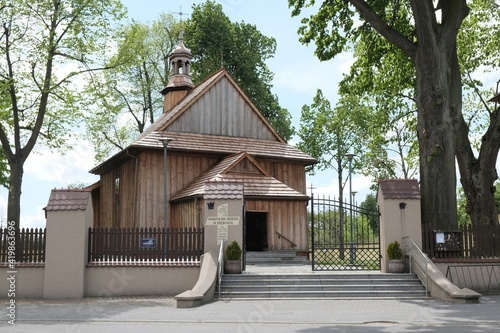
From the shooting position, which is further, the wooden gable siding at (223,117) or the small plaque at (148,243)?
the wooden gable siding at (223,117)

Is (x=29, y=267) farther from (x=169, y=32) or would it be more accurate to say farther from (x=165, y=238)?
(x=169, y=32)

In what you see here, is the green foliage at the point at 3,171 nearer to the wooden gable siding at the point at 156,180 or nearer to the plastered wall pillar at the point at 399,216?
the wooden gable siding at the point at 156,180

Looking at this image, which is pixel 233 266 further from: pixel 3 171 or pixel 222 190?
pixel 3 171

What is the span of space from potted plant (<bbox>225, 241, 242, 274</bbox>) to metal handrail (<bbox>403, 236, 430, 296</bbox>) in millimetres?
4875

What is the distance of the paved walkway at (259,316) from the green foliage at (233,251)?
93.3 inches

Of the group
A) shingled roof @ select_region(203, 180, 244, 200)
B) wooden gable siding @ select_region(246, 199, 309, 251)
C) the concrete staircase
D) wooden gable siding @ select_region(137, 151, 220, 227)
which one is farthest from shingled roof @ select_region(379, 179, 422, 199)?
wooden gable siding @ select_region(137, 151, 220, 227)

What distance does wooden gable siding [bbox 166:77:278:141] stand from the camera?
102 feet

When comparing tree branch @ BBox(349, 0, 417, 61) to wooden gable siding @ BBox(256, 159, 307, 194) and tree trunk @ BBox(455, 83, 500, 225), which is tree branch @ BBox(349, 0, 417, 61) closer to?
tree trunk @ BBox(455, 83, 500, 225)

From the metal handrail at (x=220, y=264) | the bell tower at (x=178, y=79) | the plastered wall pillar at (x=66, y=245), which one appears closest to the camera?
the metal handrail at (x=220, y=264)

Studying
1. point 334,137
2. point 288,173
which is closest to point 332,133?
point 334,137

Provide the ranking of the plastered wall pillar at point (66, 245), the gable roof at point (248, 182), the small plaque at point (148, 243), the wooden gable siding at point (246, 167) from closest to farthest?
the plastered wall pillar at point (66, 245) → the small plaque at point (148, 243) → the gable roof at point (248, 182) → the wooden gable siding at point (246, 167)

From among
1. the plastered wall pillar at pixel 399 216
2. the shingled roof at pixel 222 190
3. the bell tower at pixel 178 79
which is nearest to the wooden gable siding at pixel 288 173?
the bell tower at pixel 178 79

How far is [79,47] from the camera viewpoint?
29016mm

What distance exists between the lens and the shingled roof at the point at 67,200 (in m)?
17.3
